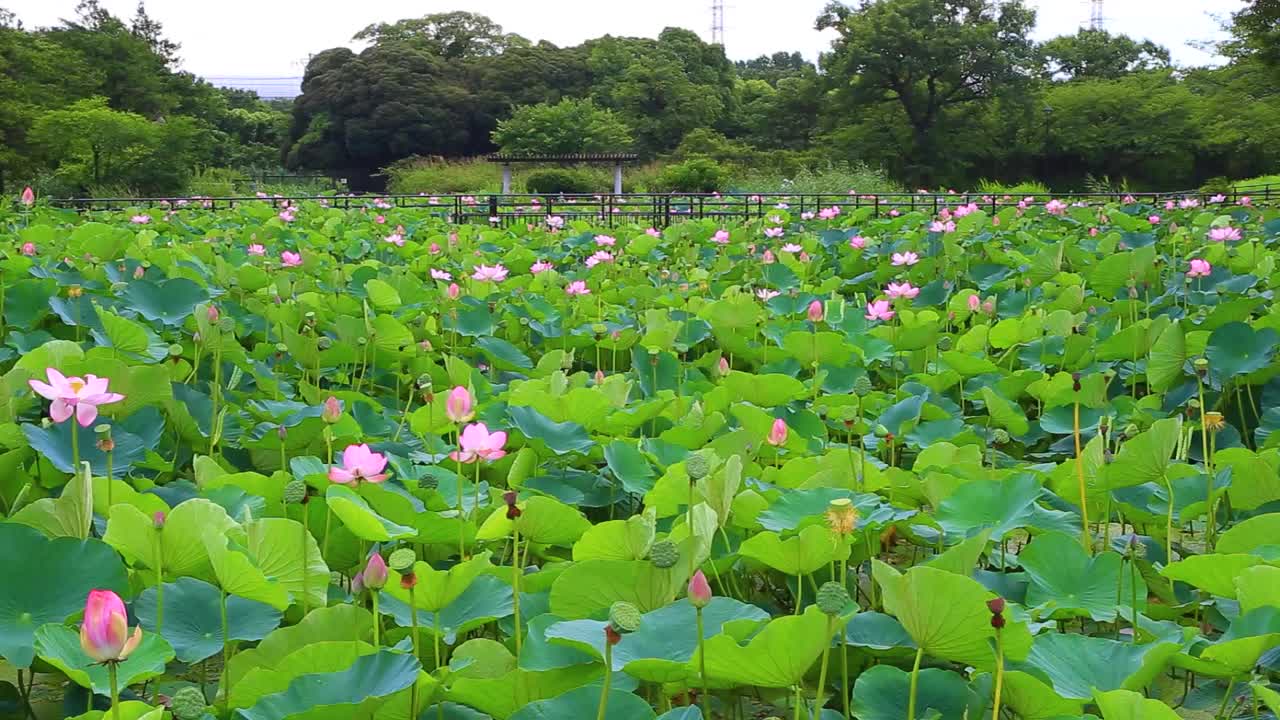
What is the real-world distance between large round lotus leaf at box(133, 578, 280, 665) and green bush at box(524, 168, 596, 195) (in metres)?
17.0

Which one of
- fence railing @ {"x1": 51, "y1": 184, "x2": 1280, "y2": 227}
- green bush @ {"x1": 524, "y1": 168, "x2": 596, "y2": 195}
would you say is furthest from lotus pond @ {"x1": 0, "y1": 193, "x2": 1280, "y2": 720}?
green bush @ {"x1": 524, "y1": 168, "x2": 596, "y2": 195}

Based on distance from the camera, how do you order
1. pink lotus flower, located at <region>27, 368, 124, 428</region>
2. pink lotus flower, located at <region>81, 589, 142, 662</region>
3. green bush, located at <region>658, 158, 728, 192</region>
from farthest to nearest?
green bush, located at <region>658, 158, 728, 192</region> → pink lotus flower, located at <region>27, 368, 124, 428</region> → pink lotus flower, located at <region>81, 589, 142, 662</region>

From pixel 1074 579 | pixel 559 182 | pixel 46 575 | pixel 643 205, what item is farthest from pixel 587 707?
pixel 559 182

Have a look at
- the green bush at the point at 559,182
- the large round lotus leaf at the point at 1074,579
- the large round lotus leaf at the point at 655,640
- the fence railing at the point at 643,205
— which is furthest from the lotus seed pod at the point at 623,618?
the green bush at the point at 559,182

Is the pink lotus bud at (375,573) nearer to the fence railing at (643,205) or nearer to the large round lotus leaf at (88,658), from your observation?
the large round lotus leaf at (88,658)

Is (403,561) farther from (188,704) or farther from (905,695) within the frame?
(905,695)

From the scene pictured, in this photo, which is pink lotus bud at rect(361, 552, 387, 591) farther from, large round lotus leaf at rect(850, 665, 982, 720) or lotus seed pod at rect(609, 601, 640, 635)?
large round lotus leaf at rect(850, 665, 982, 720)

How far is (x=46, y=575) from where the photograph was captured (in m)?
0.88

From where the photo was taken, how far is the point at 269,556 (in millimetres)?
982

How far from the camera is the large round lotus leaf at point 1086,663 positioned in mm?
862

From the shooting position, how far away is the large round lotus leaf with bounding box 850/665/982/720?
847 millimetres

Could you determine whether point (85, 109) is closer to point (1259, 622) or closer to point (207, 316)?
point (207, 316)

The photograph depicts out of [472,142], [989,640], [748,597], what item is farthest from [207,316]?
[472,142]

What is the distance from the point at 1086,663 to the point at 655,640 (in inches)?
14.5
